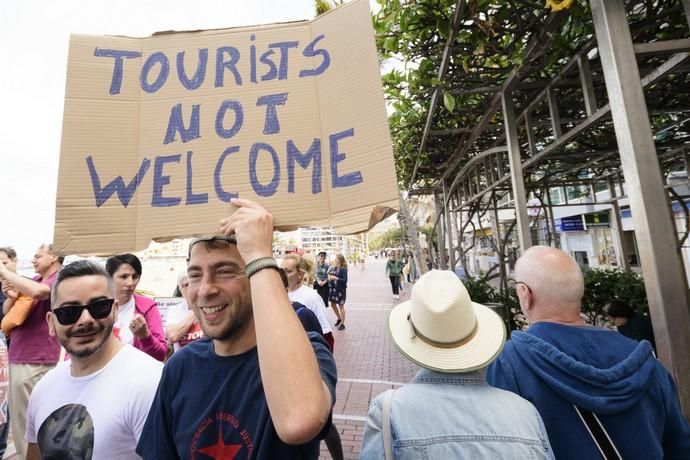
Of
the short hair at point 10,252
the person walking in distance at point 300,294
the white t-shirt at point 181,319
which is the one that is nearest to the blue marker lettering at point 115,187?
the white t-shirt at point 181,319

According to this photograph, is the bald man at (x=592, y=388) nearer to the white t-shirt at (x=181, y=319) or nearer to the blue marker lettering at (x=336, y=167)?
the blue marker lettering at (x=336, y=167)

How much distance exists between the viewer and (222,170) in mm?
1279

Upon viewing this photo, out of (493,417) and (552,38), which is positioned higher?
(552,38)

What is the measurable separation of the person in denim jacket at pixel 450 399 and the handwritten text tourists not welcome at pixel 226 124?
647mm

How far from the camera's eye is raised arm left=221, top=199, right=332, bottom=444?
819mm

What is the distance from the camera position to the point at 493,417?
119cm

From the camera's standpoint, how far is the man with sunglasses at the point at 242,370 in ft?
2.79

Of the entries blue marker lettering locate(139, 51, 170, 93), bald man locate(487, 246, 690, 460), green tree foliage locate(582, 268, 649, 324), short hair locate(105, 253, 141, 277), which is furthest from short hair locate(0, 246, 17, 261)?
green tree foliage locate(582, 268, 649, 324)

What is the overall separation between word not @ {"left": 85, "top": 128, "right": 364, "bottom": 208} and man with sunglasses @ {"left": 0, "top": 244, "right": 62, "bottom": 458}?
2.75 m

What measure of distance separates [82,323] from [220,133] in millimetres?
1262

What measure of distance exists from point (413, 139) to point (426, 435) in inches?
245

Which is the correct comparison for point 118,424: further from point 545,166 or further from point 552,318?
point 545,166

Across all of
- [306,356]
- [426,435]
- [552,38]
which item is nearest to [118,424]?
[306,356]

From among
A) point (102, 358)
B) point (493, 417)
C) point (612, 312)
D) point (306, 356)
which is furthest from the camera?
point (612, 312)
